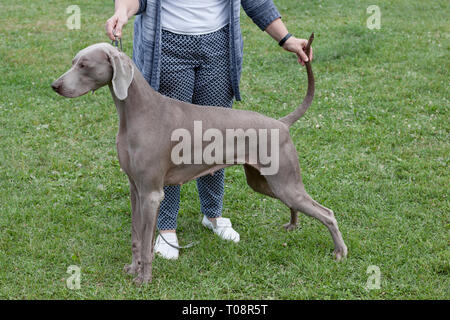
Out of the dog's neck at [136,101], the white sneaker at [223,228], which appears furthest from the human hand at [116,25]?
the white sneaker at [223,228]

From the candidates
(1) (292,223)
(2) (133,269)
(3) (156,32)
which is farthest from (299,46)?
(2) (133,269)

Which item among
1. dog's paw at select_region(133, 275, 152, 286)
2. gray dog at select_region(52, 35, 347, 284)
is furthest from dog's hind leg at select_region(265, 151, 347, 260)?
dog's paw at select_region(133, 275, 152, 286)

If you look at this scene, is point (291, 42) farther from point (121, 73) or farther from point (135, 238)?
point (135, 238)

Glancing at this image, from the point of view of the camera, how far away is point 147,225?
11.0ft

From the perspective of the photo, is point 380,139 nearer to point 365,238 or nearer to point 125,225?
point 365,238

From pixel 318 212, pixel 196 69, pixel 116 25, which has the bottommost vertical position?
pixel 318 212

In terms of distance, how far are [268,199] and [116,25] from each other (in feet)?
7.05

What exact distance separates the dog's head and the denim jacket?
1.57ft

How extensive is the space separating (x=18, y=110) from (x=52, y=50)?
2.35m

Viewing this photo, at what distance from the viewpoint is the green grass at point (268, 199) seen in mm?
3547

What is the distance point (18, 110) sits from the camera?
631 centimetres

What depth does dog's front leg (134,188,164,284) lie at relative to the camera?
10.8 ft

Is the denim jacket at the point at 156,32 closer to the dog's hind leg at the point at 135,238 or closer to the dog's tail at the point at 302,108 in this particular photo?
the dog's tail at the point at 302,108

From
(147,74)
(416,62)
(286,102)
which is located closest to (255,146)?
(147,74)
